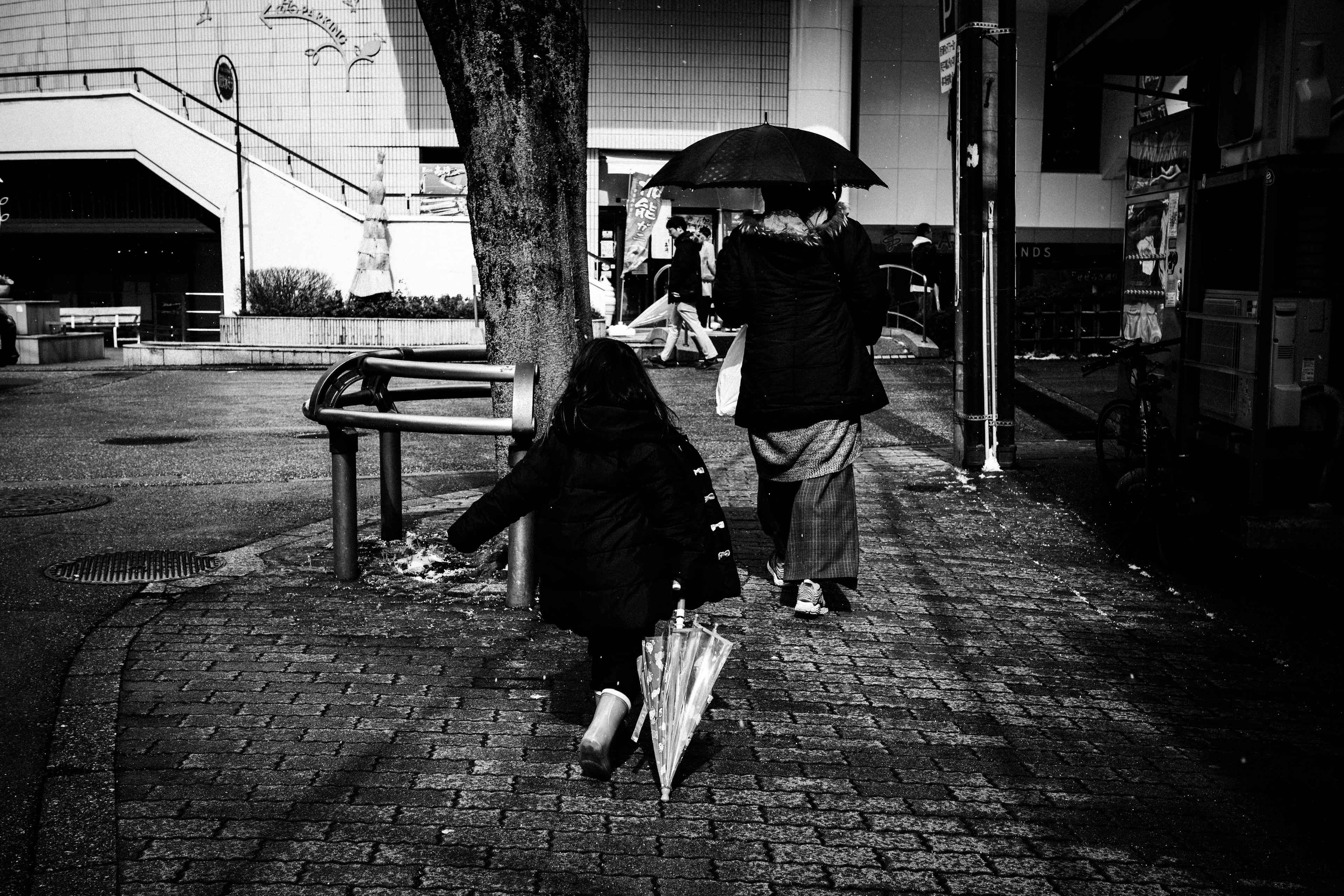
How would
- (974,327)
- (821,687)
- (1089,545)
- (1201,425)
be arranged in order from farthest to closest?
(974,327), (1201,425), (1089,545), (821,687)

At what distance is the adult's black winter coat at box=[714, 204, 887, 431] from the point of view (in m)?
5.82

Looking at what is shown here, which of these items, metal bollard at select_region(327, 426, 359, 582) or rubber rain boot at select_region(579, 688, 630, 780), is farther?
metal bollard at select_region(327, 426, 359, 582)

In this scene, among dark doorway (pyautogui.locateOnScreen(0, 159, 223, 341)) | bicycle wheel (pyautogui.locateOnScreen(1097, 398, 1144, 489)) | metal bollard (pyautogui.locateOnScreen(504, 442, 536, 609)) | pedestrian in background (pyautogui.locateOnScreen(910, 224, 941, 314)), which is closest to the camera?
metal bollard (pyautogui.locateOnScreen(504, 442, 536, 609))

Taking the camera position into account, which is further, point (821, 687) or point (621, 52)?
point (621, 52)

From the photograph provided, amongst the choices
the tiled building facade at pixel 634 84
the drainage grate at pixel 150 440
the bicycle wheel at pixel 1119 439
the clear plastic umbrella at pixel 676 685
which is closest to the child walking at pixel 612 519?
the clear plastic umbrella at pixel 676 685

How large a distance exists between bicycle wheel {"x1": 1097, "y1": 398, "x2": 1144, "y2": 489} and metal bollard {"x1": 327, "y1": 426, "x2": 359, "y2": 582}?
4588mm

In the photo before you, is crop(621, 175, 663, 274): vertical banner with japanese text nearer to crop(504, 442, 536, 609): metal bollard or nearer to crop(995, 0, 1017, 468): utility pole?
crop(995, 0, 1017, 468): utility pole

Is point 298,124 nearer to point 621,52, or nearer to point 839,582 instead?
point 621,52

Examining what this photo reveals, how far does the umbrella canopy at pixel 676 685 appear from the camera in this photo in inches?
157

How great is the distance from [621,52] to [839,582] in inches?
800

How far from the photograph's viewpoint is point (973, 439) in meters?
9.22

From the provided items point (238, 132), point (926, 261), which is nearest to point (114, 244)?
point (238, 132)

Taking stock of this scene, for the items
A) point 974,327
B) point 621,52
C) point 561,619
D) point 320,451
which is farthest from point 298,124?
point 561,619

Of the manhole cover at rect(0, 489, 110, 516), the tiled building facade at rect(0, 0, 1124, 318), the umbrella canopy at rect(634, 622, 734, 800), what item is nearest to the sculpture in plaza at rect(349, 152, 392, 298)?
the tiled building facade at rect(0, 0, 1124, 318)
